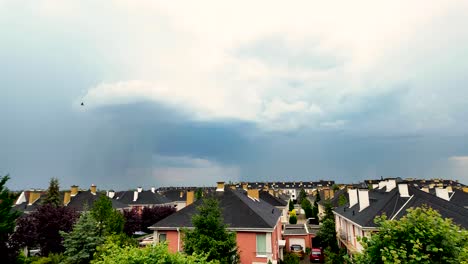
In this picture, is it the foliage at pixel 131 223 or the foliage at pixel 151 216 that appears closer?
the foliage at pixel 131 223

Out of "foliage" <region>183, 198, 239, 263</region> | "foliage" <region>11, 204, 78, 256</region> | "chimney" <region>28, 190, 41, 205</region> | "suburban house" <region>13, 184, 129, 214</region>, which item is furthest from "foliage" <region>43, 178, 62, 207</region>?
"foliage" <region>183, 198, 239, 263</region>

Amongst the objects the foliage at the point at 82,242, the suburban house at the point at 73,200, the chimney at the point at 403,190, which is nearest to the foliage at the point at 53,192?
the suburban house at the point at 73,200

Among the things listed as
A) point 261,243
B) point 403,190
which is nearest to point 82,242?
point 261,243

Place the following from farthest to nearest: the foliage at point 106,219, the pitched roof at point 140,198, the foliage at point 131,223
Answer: the pitched roof at point 140,198, the foliage at point 131,223, the foliage at point 106,219

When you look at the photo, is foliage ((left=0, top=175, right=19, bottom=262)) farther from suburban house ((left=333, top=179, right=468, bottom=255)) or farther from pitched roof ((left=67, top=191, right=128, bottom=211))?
pitched roof ((left=67, top=191, right=128, bottom=211))

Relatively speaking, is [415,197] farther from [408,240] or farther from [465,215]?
[408,240]

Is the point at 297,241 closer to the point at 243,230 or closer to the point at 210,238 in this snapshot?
the point at 243,230

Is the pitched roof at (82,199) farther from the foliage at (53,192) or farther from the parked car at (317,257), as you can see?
the parked car at (317,257)
